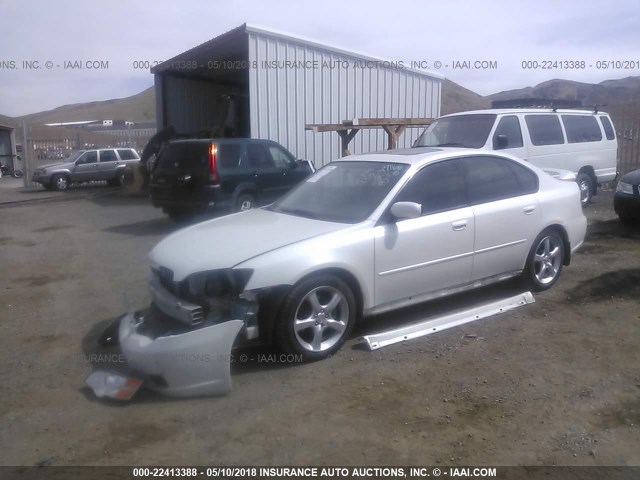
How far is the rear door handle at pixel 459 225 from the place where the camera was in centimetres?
516

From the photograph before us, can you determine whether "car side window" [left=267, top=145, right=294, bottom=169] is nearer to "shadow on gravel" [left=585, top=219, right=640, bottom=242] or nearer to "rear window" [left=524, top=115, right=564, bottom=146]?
"rear window" [left=524, top=115, right=564, bottom=146]

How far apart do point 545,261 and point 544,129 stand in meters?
5.22

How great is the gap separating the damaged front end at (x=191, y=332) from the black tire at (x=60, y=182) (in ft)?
56.5

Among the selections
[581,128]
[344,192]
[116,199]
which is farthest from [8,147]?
[344,192]

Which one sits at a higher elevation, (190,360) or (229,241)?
(229,241)

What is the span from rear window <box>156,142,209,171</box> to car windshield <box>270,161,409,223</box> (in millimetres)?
4671

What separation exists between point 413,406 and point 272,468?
3.48 feet

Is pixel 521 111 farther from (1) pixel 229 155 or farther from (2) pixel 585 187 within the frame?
(1) pixel 229 155

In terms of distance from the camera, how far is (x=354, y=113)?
15609 mm

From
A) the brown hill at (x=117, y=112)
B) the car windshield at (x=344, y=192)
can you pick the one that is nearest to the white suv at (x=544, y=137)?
the car windshield at (x=344, y=192)

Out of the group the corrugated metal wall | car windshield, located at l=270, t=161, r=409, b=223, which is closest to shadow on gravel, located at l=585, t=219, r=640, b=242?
car windshield, located at l=270, t=161, r=409, b=223

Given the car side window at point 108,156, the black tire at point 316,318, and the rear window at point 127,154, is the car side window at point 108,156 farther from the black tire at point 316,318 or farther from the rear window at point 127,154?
the black tire at point 316,318

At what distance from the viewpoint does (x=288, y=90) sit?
13727 millimetres

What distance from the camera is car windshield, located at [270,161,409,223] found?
16.4 feet
